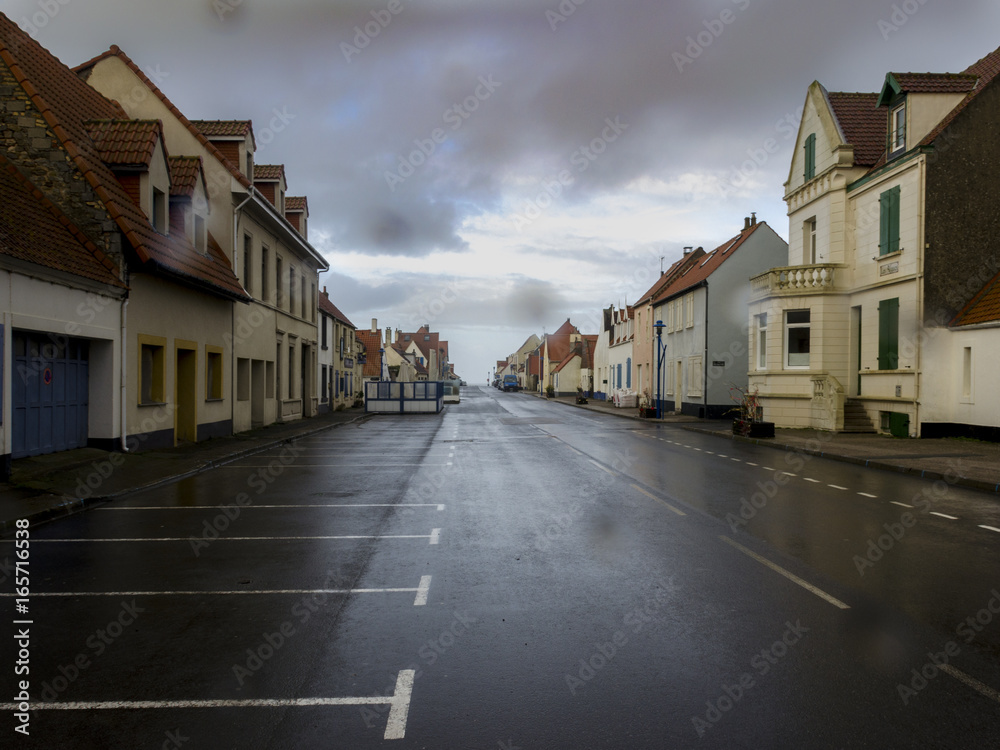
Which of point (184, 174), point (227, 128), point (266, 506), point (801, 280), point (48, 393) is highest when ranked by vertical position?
point (227, 128)

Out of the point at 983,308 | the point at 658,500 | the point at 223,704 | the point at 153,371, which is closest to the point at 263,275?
the point at 153,371

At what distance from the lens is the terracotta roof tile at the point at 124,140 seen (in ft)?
52.1

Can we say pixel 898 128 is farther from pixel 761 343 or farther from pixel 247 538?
pixel 247 538

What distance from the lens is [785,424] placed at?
25688 millimetres

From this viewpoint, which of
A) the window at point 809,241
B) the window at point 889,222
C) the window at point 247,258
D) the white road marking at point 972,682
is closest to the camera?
the white road marking at point 972,682

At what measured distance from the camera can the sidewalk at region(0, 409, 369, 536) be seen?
9516 millimetres

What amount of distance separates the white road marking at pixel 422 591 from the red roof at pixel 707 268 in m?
30.9

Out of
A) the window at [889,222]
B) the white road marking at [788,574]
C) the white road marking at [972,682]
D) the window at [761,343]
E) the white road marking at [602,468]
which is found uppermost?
the window at [889,222]

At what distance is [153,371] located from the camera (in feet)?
55.1

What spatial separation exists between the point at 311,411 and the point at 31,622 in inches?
1163

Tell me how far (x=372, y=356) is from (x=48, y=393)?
57.3m

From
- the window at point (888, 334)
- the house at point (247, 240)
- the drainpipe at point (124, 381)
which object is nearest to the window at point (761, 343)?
the window at point (888, 334)

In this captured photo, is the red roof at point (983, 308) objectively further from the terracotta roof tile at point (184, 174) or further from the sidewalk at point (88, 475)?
the terracotta roof tile at point (184, 174)

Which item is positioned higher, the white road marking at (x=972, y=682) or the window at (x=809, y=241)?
the window at (x=809, y=241)
